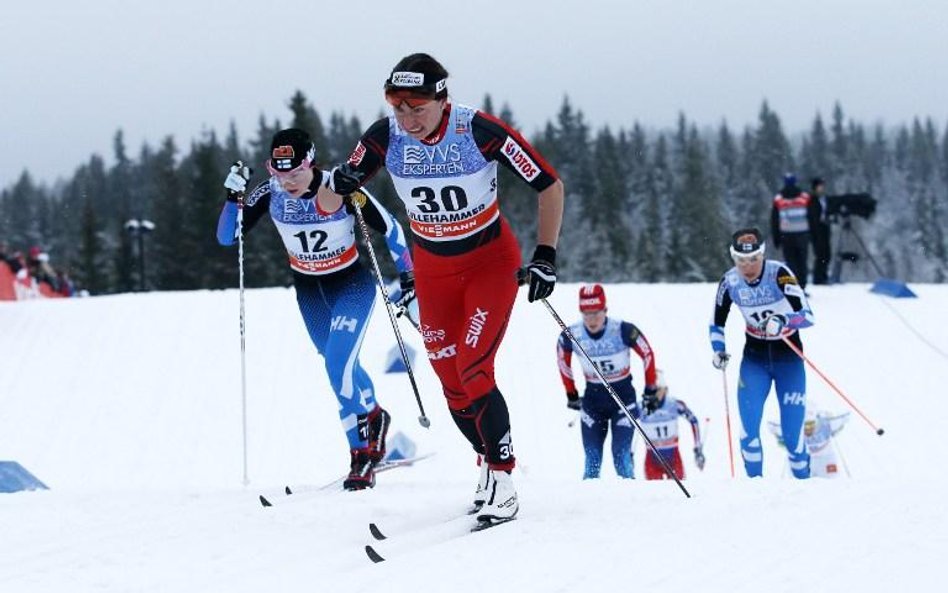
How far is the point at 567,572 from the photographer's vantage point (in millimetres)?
3814

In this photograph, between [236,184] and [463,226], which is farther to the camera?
[236,184]

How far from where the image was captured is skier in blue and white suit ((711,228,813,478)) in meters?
8.34

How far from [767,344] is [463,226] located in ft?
14.7

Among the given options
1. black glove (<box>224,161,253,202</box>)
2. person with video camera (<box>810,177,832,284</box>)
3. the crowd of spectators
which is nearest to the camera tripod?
person with video camera (<box>810,177,832,284</box>)

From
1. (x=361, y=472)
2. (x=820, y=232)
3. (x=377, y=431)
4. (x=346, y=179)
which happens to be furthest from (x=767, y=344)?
(x=820, y=232)

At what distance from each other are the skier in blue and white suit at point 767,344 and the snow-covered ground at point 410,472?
1.00 m

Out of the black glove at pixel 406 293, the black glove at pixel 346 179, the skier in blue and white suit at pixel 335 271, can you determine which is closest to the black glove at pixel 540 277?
the black glove at pixel 346 179

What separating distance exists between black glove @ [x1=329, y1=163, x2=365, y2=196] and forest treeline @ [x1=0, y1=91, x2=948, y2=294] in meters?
19.8

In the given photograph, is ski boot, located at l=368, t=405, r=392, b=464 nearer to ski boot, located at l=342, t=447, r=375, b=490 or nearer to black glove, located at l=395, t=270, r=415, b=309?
ski boot, located at l=342, t=447, r=375, b=490

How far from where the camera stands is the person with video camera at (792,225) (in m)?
17.4

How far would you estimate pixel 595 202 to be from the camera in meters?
80.7

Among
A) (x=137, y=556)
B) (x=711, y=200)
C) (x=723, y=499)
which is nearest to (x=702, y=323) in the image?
(x=723, y=499)

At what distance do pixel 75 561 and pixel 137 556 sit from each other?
0.27m

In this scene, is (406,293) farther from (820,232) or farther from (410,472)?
(820,232)
